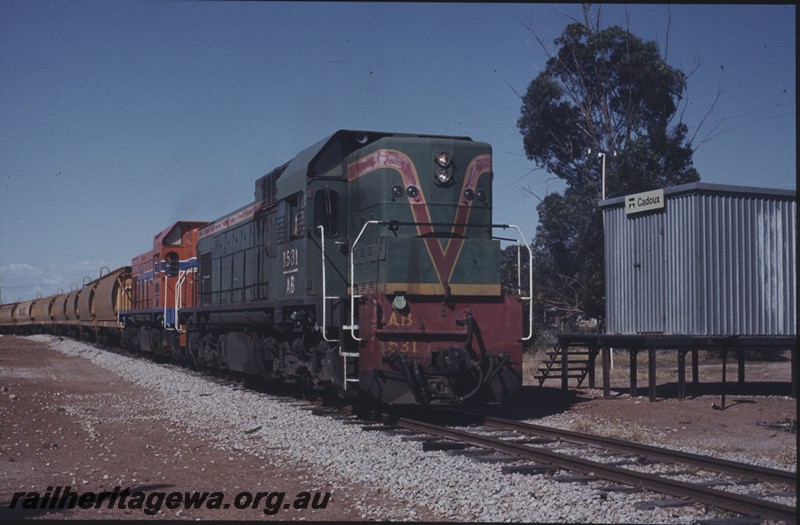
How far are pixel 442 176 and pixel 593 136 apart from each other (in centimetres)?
2714

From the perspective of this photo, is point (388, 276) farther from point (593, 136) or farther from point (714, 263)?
point (593, 136)

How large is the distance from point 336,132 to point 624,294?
30.0ft

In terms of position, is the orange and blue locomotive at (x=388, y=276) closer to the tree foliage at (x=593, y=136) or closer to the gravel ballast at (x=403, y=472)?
the gravel ballast at (x=403, y=472)

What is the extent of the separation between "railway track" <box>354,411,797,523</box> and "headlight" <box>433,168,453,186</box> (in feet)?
11.3

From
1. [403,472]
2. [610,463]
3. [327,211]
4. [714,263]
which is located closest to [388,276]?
[327,211]

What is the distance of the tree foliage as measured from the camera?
35281mm

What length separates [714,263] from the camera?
1747cm

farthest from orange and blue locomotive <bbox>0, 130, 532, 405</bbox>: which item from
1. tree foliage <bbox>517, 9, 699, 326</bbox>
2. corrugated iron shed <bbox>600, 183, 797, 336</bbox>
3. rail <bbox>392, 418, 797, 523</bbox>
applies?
tree foliage <bbox>517, 9, 699, 326</bbox>

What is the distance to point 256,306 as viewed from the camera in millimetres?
15094

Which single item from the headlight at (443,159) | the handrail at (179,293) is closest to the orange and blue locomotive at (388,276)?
the headlight at (443,159)

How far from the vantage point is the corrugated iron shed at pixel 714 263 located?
17344 mm

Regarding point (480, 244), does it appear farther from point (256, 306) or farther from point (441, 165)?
point (256, 306)

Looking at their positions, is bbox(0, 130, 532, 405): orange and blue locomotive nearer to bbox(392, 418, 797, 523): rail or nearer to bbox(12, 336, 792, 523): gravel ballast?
bbox(12, 336, 792, 523): gravel ballast

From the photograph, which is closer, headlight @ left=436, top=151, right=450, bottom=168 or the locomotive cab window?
headlight @ left=436, top=151, right=450, bottom=168
